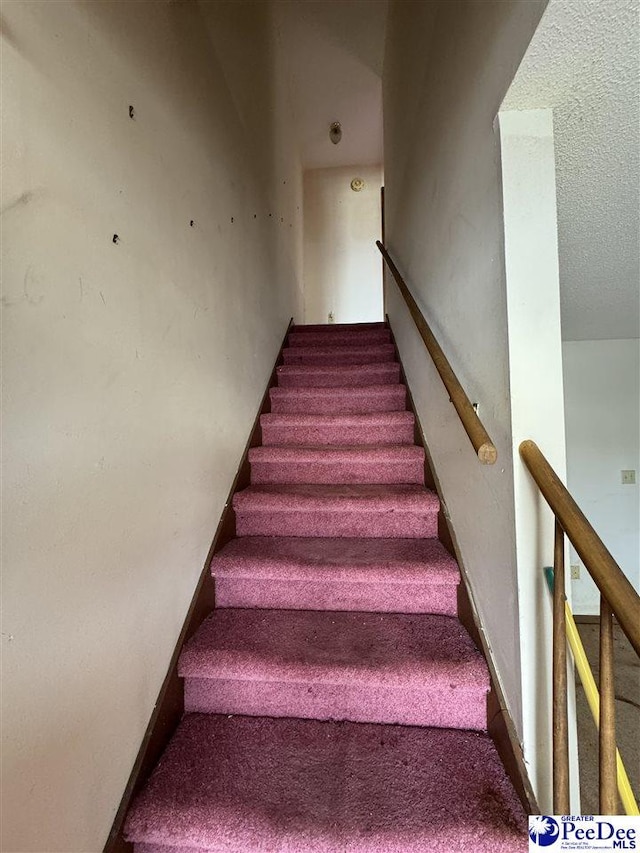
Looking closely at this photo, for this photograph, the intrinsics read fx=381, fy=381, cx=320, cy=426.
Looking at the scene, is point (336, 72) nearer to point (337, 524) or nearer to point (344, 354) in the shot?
point (344, 354)

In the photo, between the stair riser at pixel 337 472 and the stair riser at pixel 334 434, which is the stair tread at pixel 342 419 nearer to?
the stair riser at pixel 334 434

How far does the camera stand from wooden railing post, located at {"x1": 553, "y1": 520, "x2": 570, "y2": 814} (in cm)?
77

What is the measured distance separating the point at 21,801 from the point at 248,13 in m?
3.22

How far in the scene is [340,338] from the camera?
3186mm

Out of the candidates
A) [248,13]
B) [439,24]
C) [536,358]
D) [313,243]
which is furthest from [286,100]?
[536,358]

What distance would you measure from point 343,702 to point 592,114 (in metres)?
1.64

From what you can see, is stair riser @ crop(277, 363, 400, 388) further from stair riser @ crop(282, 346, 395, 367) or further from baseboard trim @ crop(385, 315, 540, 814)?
baseboard trim @ crop(385, 315, 540, 814)

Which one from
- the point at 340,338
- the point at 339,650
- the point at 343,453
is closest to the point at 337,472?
the point at 343,453

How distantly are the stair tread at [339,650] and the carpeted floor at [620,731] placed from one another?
66cm

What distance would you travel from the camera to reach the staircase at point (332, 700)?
848mm

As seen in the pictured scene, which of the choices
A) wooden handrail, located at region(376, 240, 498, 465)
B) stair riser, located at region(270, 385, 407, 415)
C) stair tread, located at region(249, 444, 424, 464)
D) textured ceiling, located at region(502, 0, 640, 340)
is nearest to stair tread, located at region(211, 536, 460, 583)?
stair tread, located at region(249, 444, 424, 464)

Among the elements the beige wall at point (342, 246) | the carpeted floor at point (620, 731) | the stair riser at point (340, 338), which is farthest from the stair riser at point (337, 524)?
the beige wall at point (342, 246)

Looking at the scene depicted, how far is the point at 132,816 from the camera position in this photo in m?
0.86

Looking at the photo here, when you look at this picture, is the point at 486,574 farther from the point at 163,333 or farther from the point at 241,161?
the point at 241,161
